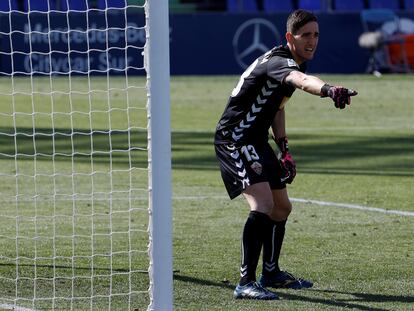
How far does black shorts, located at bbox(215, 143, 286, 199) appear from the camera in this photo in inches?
305

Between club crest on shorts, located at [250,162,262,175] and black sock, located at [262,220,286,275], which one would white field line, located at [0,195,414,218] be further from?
club crest on shorts, located at [250,162,262,175]

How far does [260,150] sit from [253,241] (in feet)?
1.97

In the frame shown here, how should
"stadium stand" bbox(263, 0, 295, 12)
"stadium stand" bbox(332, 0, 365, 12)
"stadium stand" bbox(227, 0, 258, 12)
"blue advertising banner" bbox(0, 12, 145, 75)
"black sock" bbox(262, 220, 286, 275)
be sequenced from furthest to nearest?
1. "stadium stand" bbox(332, 0, 365, 12)
2. "stadium stand" bbox(263, 0, 295, 12)
3. "stadium stand" bbox(227, 0, 258, 12)
4. "blue advertising banner" bbox(0, 12, 145, 75)
5. "black sock" bbox(262, 220, 286, 275)

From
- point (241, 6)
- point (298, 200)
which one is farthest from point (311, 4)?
point (298, 200)

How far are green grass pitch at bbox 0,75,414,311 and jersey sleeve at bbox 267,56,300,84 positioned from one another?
141 cm

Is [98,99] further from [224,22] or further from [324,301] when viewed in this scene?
[324,301]

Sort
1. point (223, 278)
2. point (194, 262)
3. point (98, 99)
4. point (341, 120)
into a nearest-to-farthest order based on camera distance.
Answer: point (223, 278) < point (194, 262) < point (341, 120) < point (98, 99)

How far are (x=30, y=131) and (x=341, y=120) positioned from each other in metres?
5.78

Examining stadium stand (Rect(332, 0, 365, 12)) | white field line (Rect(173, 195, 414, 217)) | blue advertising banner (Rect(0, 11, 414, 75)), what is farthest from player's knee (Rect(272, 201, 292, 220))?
stadium stand (Rect(332, 0, 365, 12))

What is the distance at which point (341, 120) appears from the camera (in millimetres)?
21078

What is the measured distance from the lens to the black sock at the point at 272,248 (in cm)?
806

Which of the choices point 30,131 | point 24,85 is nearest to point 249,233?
point 30,131

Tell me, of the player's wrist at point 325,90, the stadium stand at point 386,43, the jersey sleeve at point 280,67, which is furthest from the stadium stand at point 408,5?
the player's wrist at point 325,90

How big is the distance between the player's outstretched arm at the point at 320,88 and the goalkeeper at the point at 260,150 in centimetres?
27
